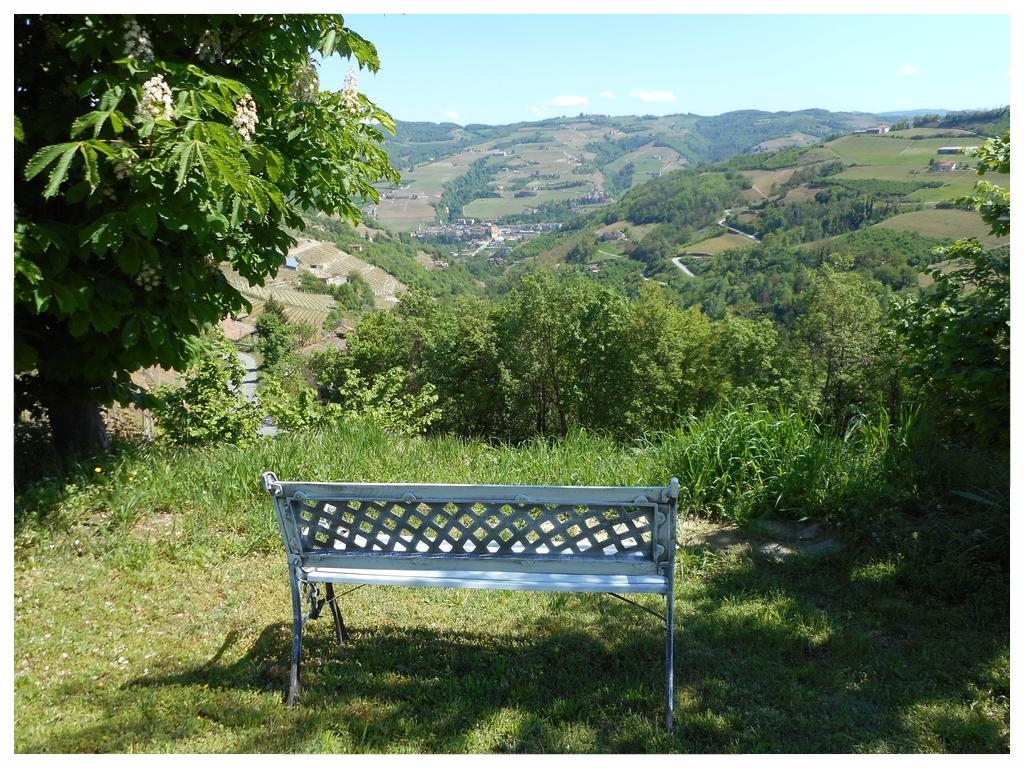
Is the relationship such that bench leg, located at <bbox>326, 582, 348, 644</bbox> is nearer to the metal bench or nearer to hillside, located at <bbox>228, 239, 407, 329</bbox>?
the metal bench

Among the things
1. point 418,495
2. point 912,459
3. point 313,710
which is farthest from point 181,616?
point 912,459

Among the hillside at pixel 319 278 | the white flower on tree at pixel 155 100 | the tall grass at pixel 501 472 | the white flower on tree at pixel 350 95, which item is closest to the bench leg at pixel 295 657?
the tall grass at pixel 501 472

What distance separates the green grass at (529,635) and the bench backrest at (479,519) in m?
0.48

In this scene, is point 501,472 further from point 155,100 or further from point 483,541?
point 155,100

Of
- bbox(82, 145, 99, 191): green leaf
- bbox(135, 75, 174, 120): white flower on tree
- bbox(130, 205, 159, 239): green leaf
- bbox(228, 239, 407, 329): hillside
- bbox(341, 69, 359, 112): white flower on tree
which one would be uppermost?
bbox(341, 69, 359, 112): white flower on tree

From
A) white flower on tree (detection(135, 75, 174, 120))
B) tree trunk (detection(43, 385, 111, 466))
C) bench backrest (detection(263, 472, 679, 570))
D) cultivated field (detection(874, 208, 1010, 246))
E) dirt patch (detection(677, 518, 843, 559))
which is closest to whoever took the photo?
bench backrest (detection(263, 472, 679, 570))

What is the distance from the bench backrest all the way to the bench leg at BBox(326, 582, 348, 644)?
226 mm

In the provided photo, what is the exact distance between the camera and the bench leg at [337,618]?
305cm

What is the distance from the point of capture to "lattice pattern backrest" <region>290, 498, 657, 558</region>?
2.72 metres

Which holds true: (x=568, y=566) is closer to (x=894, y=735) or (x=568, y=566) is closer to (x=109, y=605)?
(x=894, y=735)

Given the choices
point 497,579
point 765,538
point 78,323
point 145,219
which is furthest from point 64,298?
point 765,538

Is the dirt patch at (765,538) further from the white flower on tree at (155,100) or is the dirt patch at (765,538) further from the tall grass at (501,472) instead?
the white flower on tree at (155,100)

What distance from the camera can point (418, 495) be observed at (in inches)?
106

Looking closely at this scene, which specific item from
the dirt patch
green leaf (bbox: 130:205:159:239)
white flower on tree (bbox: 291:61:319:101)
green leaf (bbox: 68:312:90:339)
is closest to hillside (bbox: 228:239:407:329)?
white flower on tree (bbox: 291:61:319:101)
